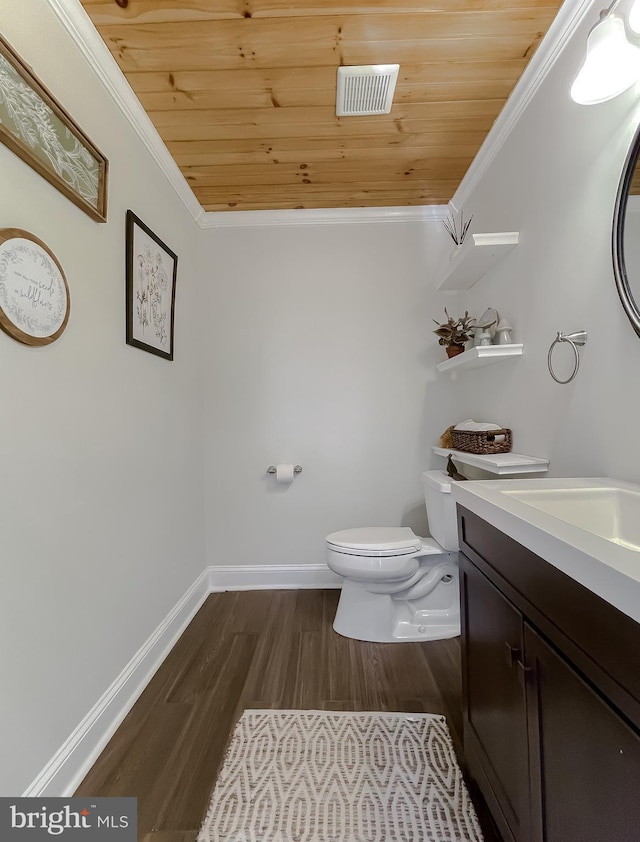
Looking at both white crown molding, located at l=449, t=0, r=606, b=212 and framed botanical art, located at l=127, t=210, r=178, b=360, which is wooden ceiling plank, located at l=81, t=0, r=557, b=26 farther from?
framed botanical art, located at l=127, t=210, r=178, b=360

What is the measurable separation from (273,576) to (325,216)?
2.27 m

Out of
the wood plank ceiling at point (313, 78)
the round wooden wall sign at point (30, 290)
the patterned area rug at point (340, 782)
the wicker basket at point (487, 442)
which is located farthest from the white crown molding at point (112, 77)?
the patterned area rug at point (340, 782)

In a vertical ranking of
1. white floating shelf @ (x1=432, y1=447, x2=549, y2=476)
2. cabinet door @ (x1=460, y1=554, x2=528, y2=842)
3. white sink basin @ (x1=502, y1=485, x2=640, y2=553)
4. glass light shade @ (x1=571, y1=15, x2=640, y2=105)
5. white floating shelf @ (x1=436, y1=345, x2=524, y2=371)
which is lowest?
cabinet door @ (x1=460, y1=554, x2=528, y2=842)

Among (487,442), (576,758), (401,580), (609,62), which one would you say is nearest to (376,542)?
(401,580)

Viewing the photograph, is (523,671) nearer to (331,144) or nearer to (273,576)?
(273,576)

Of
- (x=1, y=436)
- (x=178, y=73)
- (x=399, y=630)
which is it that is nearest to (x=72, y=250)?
(x=1, y=436)

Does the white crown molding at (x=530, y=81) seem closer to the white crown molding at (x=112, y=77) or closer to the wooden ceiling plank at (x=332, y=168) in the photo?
the wooden ceiling plank at (x=332, y=168)

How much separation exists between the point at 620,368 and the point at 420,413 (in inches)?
57.5

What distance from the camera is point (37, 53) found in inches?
46.3

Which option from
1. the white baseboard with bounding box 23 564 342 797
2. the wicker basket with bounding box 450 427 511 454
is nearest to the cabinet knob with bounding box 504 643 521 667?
the wicker basket with bounding box 450 427 511 454

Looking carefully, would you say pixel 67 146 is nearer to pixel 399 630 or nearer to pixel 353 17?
pixel 353 17

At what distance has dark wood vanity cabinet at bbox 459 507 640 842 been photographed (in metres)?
0.58

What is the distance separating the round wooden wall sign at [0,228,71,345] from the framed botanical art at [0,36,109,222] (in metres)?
0.21

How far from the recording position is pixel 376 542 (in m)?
2.04
